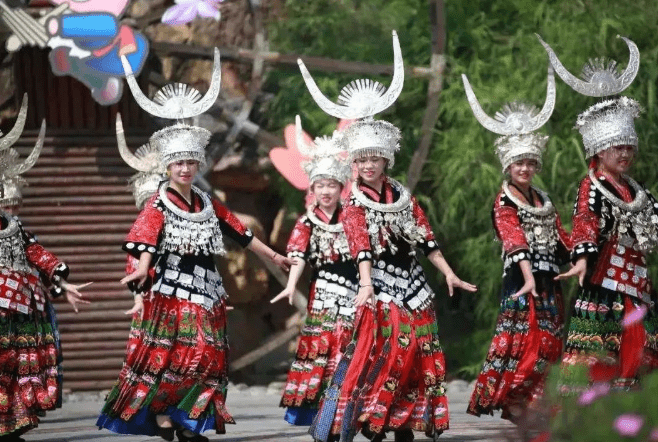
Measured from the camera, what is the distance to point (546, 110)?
8.62 m

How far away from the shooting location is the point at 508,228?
27.1 feet

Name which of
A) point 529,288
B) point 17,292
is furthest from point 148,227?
point 529,288

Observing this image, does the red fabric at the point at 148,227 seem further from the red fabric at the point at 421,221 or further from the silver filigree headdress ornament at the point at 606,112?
the silver filigree headdress ornament at the point at 606,112

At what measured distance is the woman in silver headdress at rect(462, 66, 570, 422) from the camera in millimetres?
8344

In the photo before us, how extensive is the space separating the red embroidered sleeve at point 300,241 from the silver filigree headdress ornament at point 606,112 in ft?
6.44

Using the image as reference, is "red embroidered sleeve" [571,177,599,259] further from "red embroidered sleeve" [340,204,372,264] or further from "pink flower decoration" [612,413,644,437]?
"pink flower decoration" [612,413,644,437]

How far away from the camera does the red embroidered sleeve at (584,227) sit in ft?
24.5

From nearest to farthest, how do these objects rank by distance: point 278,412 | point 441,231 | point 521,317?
1. point 521,317
2. point 278,412
3. point 441,231

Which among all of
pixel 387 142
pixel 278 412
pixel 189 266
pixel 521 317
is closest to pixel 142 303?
pixel 189 266

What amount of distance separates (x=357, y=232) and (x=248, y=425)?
264cm

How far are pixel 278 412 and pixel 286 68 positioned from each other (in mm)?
3682

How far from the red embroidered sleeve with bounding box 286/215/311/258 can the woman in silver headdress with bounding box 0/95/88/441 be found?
1.42 m

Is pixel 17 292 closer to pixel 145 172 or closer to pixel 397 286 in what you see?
pixel 145 172

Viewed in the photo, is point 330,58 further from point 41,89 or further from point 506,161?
point 506,161
